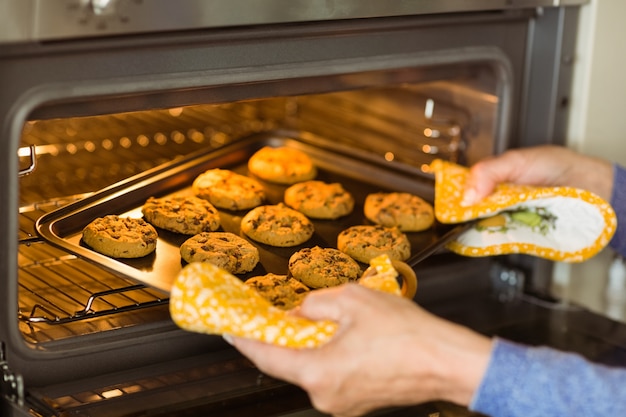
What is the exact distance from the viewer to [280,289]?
1.30 m

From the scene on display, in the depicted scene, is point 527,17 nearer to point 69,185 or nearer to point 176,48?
point 176,48

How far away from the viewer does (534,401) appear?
1.04 metres

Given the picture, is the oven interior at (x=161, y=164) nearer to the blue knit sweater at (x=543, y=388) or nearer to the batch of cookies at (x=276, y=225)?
the batch of cookies at (x=276, y=225)

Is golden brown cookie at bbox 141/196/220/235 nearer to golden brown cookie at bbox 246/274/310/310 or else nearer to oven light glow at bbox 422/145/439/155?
golden brown cookie at bbox 246/274/310/310

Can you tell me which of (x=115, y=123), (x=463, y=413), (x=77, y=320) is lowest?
(x=463, y=413)

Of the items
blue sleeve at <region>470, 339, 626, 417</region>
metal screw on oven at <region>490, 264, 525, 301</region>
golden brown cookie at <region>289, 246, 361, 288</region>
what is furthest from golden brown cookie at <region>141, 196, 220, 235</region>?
blue sleeve at <region>470, 339, 626, 417</region>

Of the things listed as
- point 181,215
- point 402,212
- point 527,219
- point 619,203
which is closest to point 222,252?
point 181,215

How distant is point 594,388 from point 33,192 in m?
1.16

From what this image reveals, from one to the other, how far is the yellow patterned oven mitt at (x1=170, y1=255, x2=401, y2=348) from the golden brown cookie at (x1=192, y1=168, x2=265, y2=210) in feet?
1.75

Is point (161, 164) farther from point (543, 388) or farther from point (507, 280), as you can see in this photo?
point (543, 388)

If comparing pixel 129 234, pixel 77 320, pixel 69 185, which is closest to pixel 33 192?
pixel 69 185

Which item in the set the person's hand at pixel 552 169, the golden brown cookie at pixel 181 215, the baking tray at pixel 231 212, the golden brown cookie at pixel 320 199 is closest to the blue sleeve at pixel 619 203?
the person's hand at pixel 552 169

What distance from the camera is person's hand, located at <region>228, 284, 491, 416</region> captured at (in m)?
1.02

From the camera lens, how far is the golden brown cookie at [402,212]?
1.61 m
